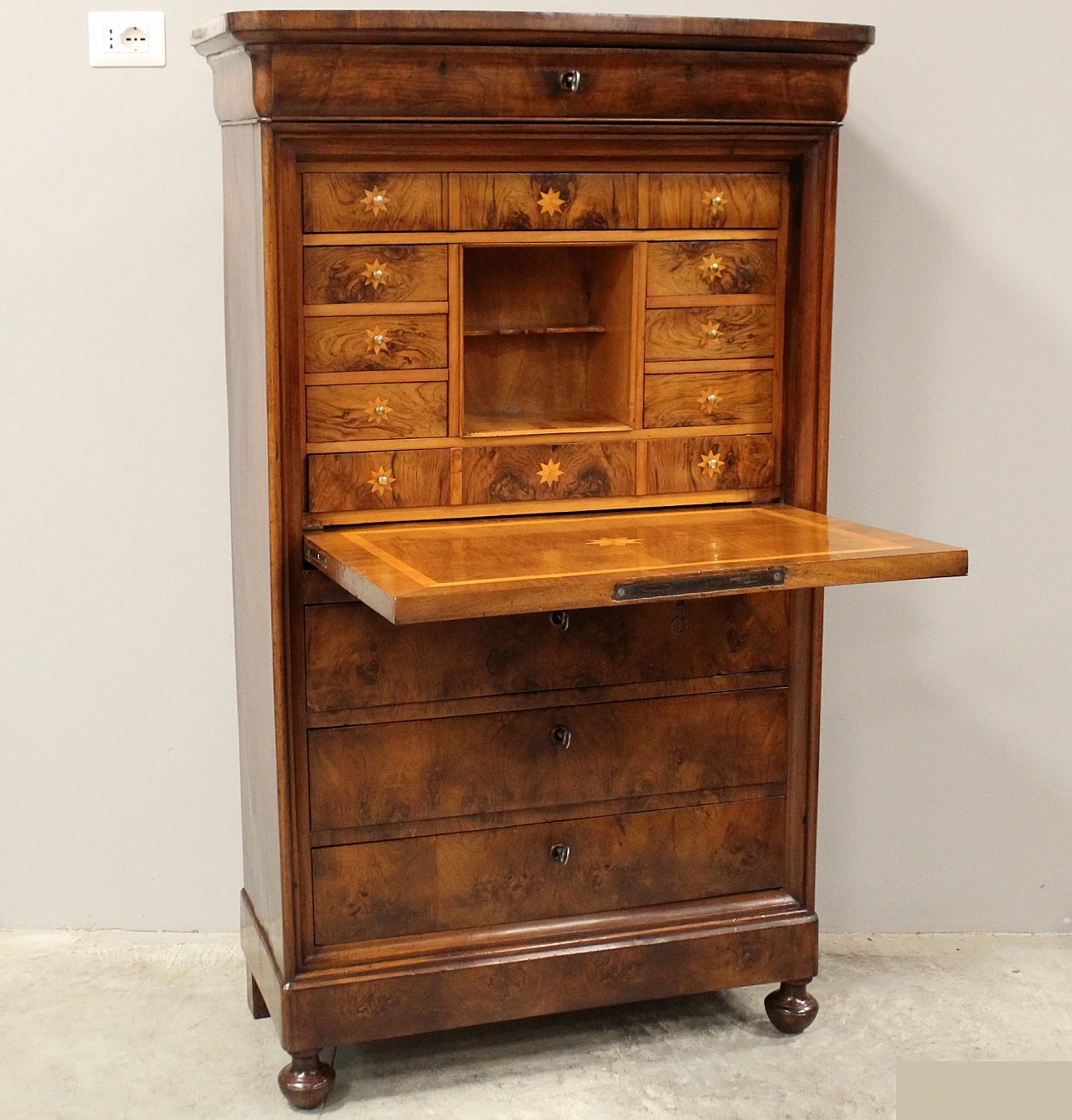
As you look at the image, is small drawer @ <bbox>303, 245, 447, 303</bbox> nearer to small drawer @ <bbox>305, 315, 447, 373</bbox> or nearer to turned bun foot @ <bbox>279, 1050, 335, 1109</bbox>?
small drawer @ <bbox>305, 315, 447, 373</bbox>

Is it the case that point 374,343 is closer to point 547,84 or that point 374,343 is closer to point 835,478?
point 547,84

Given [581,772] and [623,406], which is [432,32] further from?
[581,772]

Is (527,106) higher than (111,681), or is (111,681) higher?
(527,106)

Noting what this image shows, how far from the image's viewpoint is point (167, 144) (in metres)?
2.98

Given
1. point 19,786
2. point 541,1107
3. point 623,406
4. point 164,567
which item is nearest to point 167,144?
point 164,567

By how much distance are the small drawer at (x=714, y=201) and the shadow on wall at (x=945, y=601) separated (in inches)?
19.3

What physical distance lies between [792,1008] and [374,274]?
1.58 meters

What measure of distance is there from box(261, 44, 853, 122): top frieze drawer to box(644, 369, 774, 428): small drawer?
1.48ft

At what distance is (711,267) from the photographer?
2684mm

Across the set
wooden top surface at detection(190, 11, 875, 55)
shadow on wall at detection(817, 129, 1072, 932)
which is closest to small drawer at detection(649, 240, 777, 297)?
wooden top surface at detection(190, 11, 875, 55)

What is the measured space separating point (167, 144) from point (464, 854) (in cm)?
148

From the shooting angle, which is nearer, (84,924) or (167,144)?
(167,144)

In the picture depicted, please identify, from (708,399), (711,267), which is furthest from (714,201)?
(708,399)

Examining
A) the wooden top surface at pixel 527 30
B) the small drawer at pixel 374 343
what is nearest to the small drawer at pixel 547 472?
the small drawer at pixel 374 343
